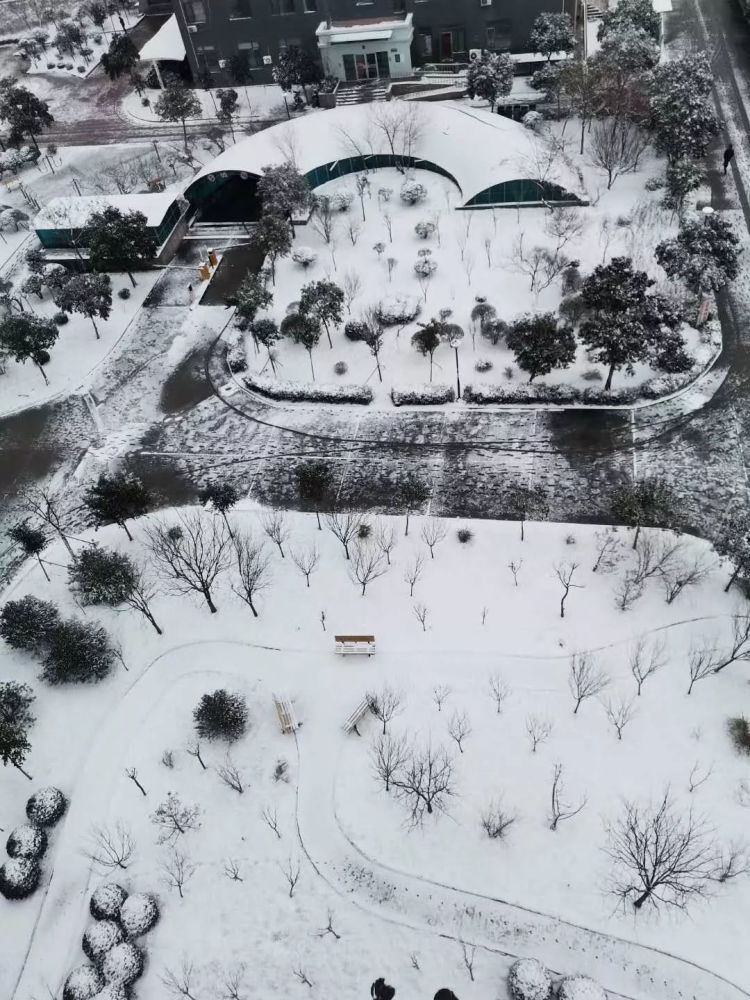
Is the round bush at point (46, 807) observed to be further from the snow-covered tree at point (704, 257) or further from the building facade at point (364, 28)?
the building facade at point (364, 28)

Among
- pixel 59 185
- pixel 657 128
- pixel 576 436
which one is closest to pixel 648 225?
pixel 657 128

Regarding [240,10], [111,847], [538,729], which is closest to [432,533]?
[538,729]

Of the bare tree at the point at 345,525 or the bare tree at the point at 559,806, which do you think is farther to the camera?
the bare tree at the point at 345,525

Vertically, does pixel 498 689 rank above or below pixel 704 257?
below

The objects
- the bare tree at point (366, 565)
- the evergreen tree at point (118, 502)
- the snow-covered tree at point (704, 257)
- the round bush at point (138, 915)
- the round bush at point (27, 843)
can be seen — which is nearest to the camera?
the round bush at point (138, 915)

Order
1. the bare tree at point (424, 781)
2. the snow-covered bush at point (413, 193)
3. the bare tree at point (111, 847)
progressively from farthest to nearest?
1. the snow-covered bush at point (413, 193)
2. the bare tree at point (111, 847)
3. the bare tree at point (424, 781)

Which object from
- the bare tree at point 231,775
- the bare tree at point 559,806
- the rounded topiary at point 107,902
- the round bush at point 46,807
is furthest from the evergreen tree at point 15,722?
the bare tree at point 559,806

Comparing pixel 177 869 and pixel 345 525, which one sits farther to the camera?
pixel 345 525

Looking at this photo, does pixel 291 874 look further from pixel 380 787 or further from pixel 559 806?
pixel 559 806
